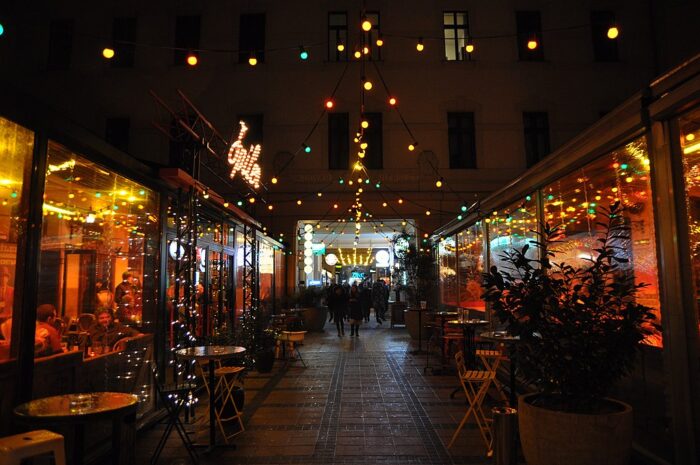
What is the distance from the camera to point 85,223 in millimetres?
5340

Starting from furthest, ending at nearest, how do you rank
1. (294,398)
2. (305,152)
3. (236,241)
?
(305,152)
(236,241)
(294,398)

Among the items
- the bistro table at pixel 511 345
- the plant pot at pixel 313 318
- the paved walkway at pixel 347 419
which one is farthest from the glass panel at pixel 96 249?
the plant pot at pixel 313 318

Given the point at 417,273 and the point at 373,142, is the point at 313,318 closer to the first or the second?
the point at 417,273

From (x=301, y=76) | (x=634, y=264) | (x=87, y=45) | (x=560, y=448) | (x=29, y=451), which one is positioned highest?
(x=87, y=45)

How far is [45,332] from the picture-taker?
4.11 metres

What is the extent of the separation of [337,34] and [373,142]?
12.0ft

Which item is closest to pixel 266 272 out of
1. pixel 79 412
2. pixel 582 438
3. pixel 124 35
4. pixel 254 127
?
pixel 254 127

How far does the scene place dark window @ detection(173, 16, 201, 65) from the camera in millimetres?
16047

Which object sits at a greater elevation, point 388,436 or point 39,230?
point 39,230

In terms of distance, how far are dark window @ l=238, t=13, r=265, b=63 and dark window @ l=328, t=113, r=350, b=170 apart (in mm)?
2989

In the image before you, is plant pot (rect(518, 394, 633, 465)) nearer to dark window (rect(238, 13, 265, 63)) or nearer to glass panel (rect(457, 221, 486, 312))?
glass panel (rect(457, 221, 486, 312))

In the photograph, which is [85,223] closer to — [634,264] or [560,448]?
[560,448]

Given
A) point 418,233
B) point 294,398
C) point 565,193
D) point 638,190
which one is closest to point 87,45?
point 418,233

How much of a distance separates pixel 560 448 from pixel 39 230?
402cm
